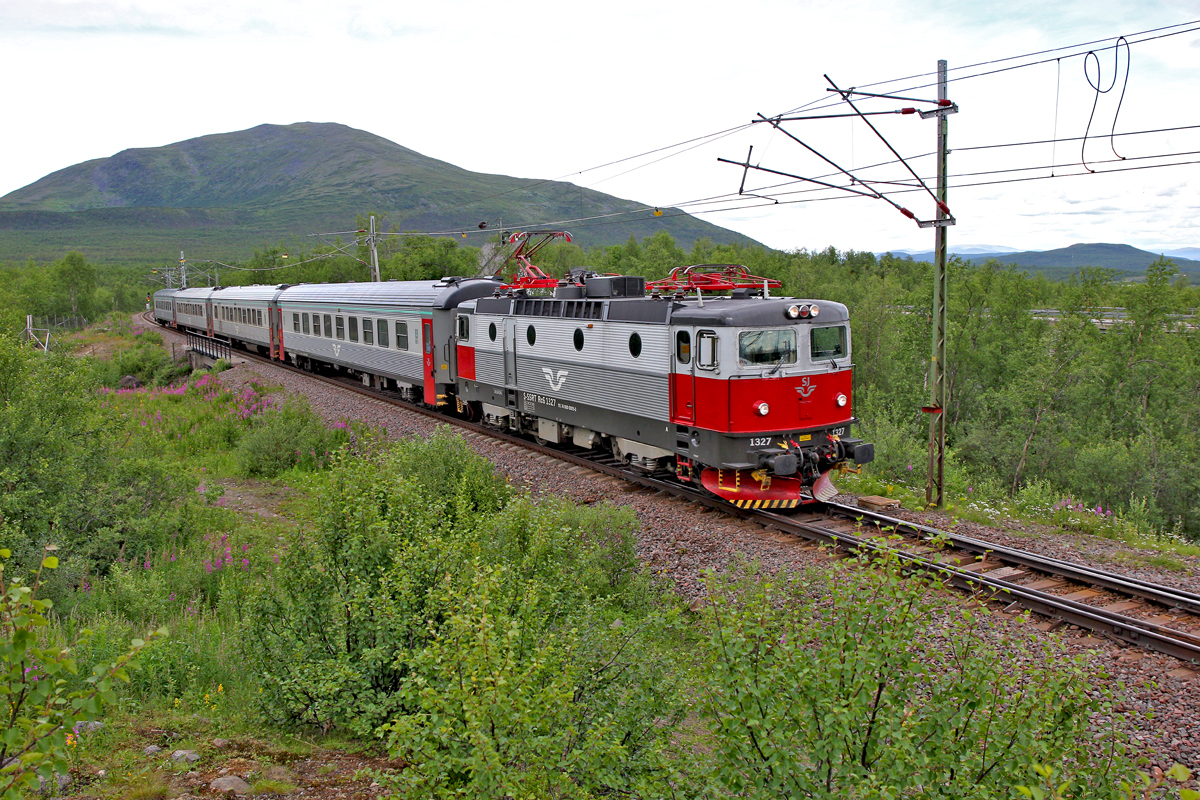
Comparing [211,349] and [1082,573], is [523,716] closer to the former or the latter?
[1082,573]

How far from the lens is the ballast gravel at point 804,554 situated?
6379mm

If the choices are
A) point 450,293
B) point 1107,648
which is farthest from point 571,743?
point 450,293

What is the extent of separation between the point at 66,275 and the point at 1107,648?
105m

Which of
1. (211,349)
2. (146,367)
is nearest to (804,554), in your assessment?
(211,349)

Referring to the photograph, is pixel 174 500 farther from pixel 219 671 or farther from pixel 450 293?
pixel 450 293

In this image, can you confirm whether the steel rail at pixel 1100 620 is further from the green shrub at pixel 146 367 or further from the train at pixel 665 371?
the green shrub at pixel 146 367

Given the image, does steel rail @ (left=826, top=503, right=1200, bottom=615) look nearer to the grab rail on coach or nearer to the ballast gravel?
the ballast gravel

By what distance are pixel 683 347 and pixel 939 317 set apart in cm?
431

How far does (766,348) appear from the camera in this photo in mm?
12000

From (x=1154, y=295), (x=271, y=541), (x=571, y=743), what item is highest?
(x=1154, y=295)

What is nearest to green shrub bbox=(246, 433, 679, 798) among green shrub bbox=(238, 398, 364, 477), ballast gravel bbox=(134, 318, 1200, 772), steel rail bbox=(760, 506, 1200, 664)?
ballast gravel bbox=(134, 318, 1200, 772)

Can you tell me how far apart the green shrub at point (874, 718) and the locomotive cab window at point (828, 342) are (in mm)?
8055

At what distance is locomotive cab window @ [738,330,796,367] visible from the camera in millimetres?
11805

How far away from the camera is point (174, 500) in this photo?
13.6 meters
